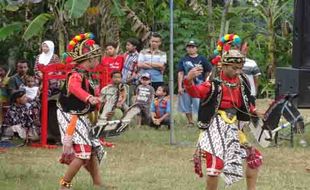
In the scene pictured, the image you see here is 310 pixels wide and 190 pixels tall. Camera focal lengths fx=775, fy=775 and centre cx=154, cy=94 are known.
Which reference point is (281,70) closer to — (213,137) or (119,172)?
(119,172)

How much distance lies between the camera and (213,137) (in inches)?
265

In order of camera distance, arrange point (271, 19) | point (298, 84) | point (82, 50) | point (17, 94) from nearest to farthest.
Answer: point (82, 50)
point (17, 94)
point (298, 84)
point (271, 19)

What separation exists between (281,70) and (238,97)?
4.76 meters

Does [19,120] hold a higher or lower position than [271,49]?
lower

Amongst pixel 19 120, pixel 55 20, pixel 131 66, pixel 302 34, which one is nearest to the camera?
pixel 19 120

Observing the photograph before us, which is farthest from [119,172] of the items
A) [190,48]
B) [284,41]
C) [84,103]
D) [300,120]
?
[284,41]

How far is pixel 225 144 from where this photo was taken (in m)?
6.74

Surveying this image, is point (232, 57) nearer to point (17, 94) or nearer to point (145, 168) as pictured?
point (145, 168)

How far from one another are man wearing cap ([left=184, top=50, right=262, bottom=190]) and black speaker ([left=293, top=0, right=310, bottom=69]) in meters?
4.57

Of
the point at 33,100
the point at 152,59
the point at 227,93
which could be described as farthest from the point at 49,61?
the point at 227,93

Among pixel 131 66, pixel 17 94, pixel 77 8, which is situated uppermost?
pixel 77 8

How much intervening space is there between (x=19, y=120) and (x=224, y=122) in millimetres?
4964

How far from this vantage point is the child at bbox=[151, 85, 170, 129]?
1334 centimetres

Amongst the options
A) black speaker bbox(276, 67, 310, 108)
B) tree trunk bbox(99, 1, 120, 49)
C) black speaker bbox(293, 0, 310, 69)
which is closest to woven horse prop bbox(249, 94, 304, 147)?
black speaker bbox(276, 67, 310, 108)
